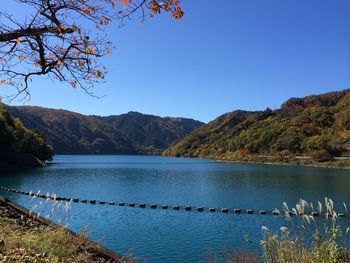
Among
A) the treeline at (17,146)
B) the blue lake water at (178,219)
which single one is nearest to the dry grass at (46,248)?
the blue lake water at (178,219)

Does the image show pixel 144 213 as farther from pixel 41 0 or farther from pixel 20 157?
pixel 20 157

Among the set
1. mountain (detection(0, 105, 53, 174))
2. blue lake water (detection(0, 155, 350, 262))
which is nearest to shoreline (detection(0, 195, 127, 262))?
blue lake water (detection(0, 155, 350, 262))

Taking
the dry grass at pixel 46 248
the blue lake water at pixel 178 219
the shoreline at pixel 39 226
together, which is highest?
the dry grass at pixel 46 248

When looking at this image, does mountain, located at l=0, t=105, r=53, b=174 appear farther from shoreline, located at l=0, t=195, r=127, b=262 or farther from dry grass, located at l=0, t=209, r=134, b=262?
dry grass, located at l=0, t=209, r=134, b=262

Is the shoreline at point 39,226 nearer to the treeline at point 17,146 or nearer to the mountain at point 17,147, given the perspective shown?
the mountain at point 17,147

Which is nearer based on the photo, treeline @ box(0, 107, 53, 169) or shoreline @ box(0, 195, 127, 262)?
shoreline @ box(0, 195, 127, 262)

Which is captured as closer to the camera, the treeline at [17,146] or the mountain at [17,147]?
the mountain at [17,147]

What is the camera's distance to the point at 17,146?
3743 inches

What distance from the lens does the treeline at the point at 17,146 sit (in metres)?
85.9

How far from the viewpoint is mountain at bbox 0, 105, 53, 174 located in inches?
3376

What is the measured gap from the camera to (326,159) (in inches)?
5344

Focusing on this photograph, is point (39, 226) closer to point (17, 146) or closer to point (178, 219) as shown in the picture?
point (178, 219)

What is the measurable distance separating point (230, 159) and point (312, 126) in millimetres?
41634

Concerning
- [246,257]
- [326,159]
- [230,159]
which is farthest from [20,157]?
[230,159]
